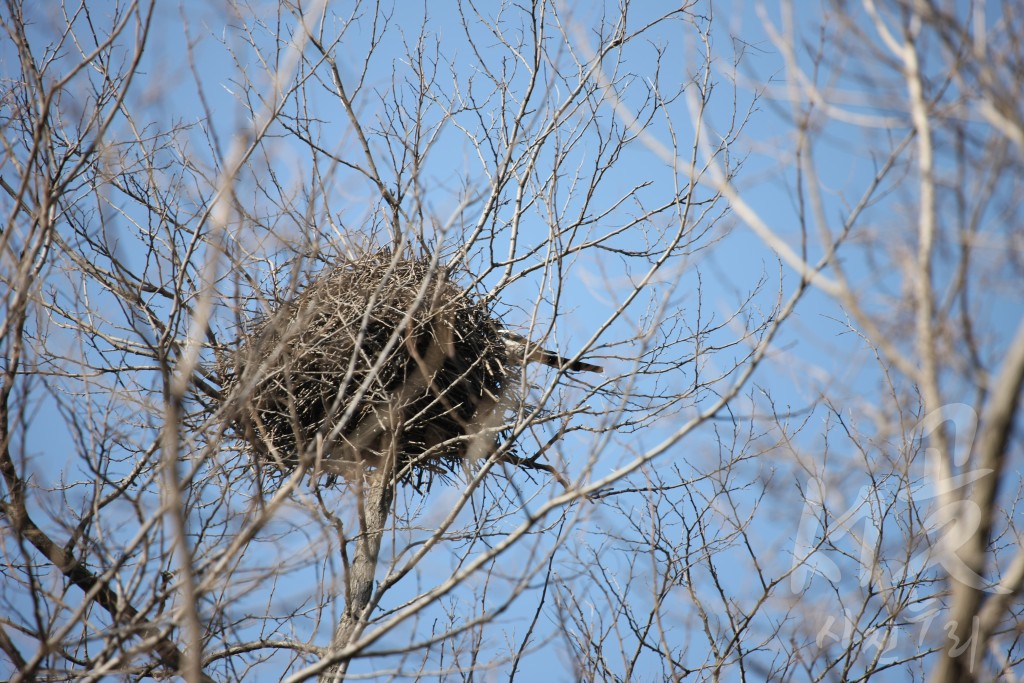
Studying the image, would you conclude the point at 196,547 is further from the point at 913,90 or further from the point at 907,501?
the point at 907,501

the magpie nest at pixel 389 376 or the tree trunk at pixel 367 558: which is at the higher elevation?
the magpie nest at pixel 389 376

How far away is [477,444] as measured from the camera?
3535 mm

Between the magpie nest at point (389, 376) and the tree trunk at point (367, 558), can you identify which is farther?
the magpie nest at point (389, 376)

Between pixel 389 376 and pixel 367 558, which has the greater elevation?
pixel 389 376

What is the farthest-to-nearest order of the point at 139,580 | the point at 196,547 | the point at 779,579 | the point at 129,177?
1. the point at 129,177
2. the point at 779,579
3. the point at 196,547
4. the point at 139,580

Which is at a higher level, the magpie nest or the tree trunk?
the magpie nest

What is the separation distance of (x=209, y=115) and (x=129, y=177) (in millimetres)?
2203

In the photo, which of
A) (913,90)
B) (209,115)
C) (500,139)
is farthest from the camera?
(500,139)

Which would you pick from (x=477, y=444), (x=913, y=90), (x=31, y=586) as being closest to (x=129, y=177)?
(x=477, y=444)

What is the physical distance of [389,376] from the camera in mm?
3631

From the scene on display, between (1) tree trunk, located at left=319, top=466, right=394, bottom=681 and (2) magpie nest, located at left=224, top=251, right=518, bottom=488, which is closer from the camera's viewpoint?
(1) tree trunk, located at left=319, top=466, right=394, bottom=681

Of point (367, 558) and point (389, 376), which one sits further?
point (389, 376)

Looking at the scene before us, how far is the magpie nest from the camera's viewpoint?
3.41 meters

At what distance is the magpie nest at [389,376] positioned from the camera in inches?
134
